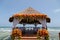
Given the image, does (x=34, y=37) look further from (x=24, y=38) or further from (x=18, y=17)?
(x=18, y=17)

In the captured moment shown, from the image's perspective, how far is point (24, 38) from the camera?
53.3 ft

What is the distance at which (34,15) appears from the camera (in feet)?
54.9

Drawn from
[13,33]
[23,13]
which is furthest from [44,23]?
[13,33]

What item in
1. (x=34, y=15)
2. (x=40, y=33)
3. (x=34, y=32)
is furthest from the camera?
(x=34, y=32)

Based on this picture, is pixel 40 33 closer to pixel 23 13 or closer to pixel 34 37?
pixel 34 37

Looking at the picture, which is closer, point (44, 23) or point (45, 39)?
point (45, 39)

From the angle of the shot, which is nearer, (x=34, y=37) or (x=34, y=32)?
(x=34, y=37)

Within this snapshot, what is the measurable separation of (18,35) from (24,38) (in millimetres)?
723

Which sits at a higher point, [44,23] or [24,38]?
[44,23]

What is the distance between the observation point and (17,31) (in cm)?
1565

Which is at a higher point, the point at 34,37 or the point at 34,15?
the point at 34,15

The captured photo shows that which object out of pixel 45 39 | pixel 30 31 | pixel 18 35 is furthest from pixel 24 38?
pixel 30 31

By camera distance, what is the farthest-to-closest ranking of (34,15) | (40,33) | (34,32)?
(34,32) → (34,15) → (40,33)

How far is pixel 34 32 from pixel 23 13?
266 centimetres
